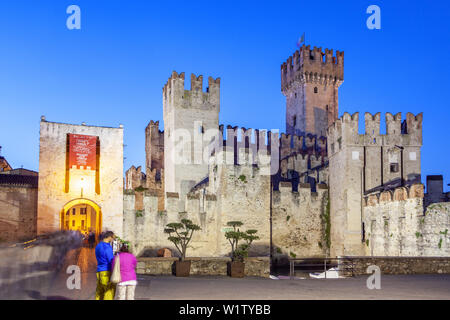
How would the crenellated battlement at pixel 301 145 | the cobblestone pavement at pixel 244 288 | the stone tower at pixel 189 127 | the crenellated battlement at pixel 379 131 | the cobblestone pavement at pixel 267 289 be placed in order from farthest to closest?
the crenellated battlement at pixel 301 145 < the stone tower at pixel 189 127 < the crenellated battlement at pixel 379 131 < the cobblestone pavement at pixel 267 289 < the cobblestone pavement at pixel 244 288

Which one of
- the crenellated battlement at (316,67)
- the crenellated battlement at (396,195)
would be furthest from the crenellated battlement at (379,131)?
the crenellated battlement at (316,67)

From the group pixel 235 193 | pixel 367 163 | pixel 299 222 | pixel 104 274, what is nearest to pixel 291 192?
pixel 299 222

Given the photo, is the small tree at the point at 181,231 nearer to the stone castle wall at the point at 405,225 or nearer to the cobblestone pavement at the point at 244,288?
the cobblestone pavement at the point at 244,288

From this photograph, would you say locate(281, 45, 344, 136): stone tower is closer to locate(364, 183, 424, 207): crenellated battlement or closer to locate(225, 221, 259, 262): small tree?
locate(364, 183, 424, 207): crenellated battlement

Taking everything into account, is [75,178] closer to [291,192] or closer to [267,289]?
[291,192]

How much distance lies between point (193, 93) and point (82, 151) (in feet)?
42.5

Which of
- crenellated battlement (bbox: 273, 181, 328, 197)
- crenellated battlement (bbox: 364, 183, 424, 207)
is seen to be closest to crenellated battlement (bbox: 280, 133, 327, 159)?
crenellated battlement (bbox: 273, 181, 328, 197)

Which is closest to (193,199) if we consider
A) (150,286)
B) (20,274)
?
(150,286)

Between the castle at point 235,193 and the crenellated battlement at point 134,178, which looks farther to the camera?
the crenellated battlement at point 134,178

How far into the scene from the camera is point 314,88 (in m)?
52.6

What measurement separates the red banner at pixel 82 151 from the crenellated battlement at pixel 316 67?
29511mm

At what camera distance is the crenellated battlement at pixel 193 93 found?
127 ft

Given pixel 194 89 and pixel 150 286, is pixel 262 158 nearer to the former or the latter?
pixel 194 89

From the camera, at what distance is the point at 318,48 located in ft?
177
